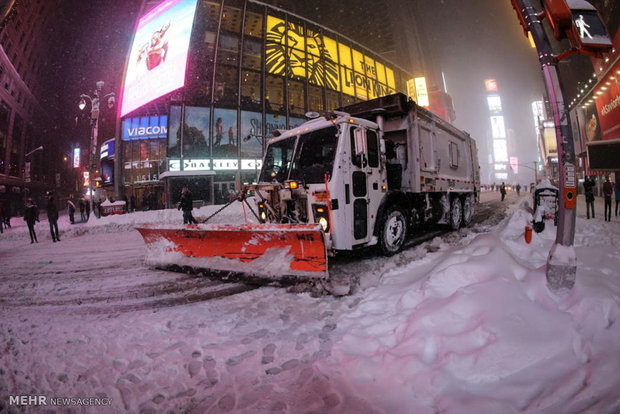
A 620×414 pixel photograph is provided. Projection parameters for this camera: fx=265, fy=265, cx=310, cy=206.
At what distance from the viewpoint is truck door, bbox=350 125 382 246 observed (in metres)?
4.88

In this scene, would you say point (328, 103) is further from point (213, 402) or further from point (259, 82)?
point (213, 402)

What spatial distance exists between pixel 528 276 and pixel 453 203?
20.4 ft

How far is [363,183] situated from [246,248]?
247 centimetres

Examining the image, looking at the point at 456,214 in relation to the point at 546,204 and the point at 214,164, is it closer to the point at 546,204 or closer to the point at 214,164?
the point at 546,204

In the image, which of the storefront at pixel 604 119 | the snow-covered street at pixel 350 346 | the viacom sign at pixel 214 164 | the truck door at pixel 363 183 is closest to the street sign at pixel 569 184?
the snow-covered street at pixel 350 346

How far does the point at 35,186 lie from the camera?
45.4 m

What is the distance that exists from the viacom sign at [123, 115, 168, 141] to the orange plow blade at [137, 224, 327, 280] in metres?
24.0

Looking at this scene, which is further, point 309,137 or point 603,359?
point 309,137

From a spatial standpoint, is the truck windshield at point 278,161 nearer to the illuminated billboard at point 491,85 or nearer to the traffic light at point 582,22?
the traffic light at point 582,22

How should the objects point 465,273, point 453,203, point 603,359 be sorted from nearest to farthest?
point 603,359 → point 465,273 → point 453,203

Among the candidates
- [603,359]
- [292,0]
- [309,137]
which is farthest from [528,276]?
[292,0]

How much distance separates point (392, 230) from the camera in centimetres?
588

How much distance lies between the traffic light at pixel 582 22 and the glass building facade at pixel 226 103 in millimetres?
20300

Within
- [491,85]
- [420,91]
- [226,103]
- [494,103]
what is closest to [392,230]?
[226,103]
